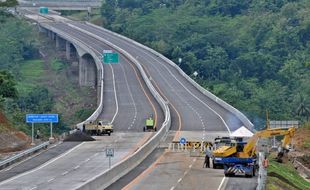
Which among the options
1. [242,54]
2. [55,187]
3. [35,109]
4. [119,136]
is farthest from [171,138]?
[242,54]

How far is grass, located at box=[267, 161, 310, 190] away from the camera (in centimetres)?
5654

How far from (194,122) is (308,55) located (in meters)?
80.1

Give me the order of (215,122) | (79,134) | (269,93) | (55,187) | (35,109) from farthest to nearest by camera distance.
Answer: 1. (269,93)
2. (35,109)
3. (215,122)
4. (79,134)
5. (55,187)

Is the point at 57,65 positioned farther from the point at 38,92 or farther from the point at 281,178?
the point at 281,178

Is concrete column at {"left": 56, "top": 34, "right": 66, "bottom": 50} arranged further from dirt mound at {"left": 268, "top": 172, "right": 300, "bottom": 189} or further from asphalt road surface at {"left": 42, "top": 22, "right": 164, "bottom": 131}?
dirt mound at {"left": 268, "top": 172, "right": 300, "bottom": 189}

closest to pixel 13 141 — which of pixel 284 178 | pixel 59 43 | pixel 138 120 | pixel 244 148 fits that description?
pixel 138 120

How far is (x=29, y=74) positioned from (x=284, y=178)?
12413 cm

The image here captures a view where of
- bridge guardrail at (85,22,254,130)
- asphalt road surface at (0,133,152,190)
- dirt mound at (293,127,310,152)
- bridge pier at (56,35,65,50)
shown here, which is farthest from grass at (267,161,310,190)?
bridge pier at (56,35,65,50)

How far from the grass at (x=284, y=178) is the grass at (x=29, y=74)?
88.7 meters

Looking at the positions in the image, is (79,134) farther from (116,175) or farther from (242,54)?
(242,54)

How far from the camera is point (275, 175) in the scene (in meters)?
59.8

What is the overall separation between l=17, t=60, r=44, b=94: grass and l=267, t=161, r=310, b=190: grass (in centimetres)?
8866

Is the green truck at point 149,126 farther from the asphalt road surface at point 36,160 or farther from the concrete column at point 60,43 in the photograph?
the concrete column at point 60,43

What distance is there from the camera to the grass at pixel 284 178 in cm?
5654
